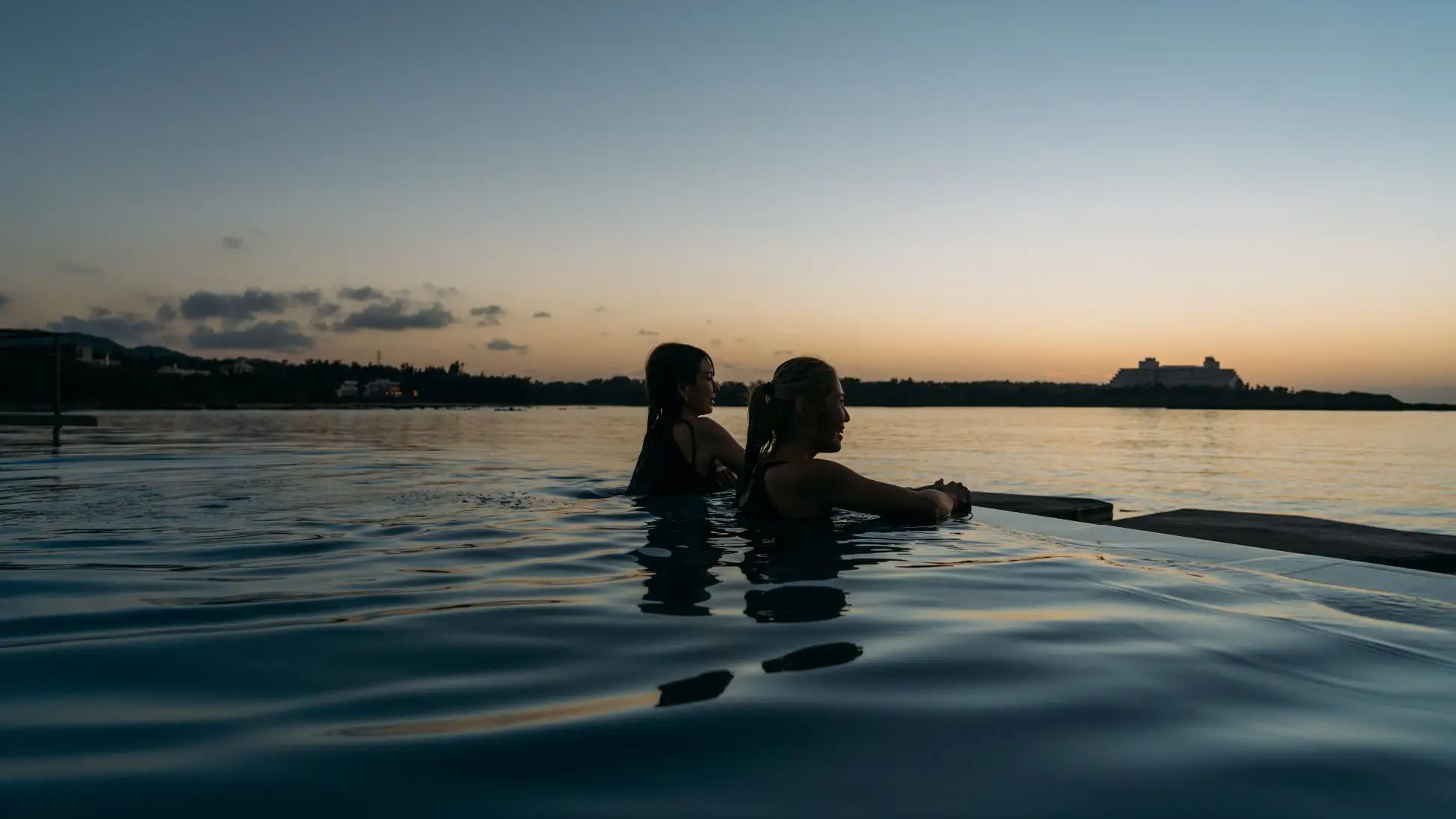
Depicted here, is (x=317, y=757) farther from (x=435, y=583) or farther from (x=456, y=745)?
(x=435, y=583)

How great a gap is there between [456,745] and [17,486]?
33.2ft

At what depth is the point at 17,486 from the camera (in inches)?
371

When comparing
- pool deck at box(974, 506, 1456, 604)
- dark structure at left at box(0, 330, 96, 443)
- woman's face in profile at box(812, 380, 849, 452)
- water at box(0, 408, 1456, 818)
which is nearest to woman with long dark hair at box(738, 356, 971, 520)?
woman's face in profile at box(812, 380, 849, 452)

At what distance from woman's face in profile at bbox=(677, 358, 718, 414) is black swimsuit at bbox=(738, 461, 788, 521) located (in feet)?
5.13

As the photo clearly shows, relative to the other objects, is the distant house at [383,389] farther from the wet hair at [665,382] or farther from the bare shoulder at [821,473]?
the bare shoulder at [821,473]

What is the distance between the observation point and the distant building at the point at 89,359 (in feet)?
404

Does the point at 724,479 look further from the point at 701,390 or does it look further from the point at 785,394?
the point at 785,394

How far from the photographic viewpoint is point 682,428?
26.0 ft

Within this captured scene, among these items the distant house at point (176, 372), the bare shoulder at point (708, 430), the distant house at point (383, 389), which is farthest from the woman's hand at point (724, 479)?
the distant house at point (383, 389)

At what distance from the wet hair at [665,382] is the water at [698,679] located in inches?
73.3

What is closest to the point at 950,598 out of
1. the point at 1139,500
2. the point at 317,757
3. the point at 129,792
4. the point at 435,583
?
the point at 435,583

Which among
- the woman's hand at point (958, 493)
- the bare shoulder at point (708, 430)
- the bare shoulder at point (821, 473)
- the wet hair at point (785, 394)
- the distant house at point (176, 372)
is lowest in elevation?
the woman's hand at point (958, 493)

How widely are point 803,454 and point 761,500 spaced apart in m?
0.45

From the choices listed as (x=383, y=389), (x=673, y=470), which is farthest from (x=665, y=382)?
(x=383, y=389)
